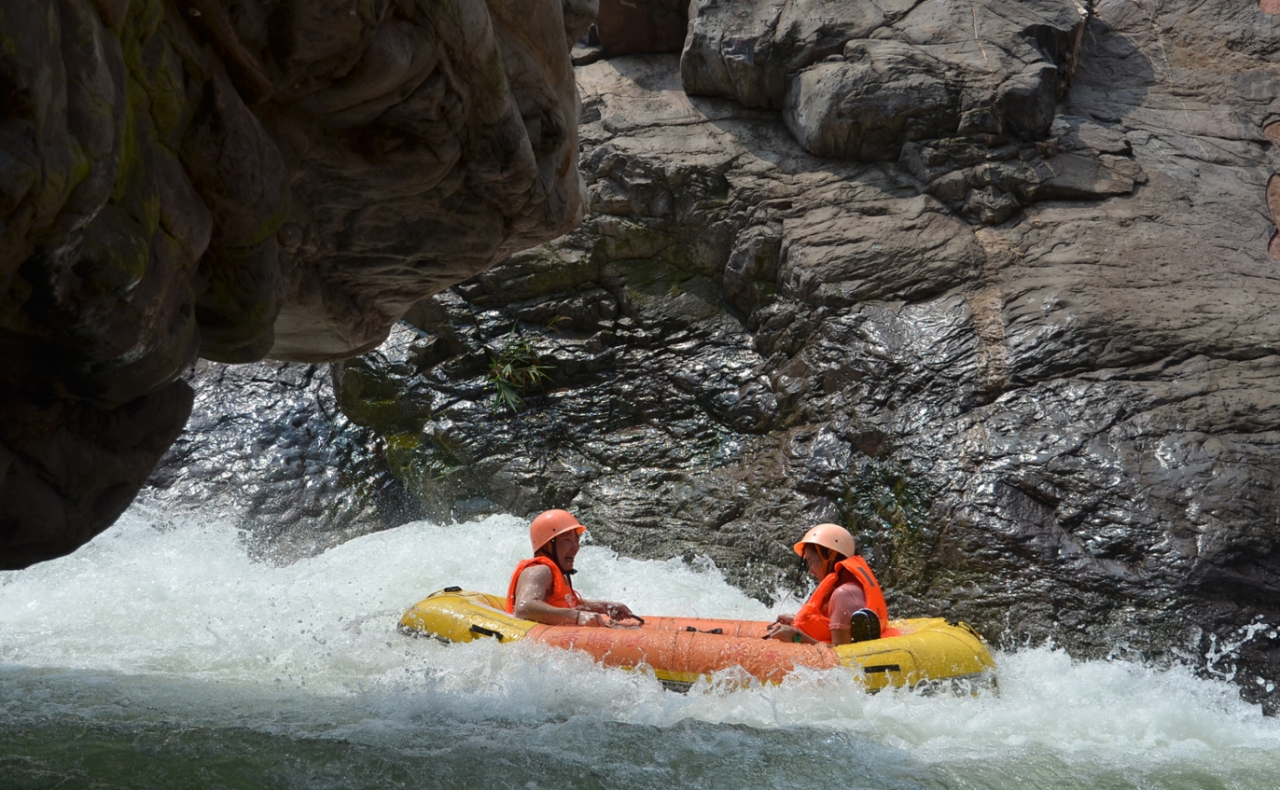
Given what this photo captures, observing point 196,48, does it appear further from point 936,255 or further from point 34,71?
point 936,255

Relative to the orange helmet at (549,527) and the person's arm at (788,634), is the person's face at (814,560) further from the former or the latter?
the orange helmet at (549,527)

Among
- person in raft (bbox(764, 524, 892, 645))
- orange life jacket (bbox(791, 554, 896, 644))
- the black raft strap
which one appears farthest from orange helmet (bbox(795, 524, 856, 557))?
the black raft strap

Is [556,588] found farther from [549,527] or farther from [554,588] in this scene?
[549,527]

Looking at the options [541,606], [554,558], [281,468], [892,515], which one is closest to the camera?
[541,606]

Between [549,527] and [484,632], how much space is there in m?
0.81

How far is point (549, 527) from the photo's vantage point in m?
6.71

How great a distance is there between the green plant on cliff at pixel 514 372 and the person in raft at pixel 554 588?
2.74 metres

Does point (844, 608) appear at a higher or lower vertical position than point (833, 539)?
lower

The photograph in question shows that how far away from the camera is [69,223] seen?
2375 mm

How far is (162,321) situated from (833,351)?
647 centimetres

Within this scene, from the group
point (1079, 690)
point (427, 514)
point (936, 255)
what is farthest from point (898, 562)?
point (427, 514)

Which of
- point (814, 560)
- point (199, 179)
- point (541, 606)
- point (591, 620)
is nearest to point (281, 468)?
point (541, 606)

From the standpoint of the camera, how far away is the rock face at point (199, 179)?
2.32 metres

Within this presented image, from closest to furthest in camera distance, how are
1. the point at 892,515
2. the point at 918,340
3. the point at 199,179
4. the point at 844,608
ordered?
the point at 199,179, the point at 844,608, the point at 892,515, the point at 918,340
